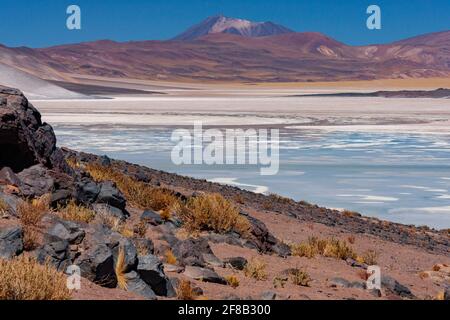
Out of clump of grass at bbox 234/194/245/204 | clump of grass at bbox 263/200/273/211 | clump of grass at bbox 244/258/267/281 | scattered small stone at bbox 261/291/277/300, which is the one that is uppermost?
scattered small stone at bbox 261/291/277/300

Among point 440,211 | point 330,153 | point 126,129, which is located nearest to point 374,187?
point 440,211

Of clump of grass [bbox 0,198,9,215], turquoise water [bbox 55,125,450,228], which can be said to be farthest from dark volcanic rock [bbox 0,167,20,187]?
turquoise water [bbox 55,125,450,228]

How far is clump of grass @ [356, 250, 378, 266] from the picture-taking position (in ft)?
30.8

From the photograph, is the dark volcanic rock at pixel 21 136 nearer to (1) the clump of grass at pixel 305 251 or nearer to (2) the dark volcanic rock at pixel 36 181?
(2) the dark volcanic rock at pixel 36 181

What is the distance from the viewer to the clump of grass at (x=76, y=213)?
7.84m

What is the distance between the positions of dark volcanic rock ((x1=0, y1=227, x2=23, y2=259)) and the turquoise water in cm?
888

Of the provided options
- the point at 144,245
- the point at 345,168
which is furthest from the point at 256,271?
the point at 345,168

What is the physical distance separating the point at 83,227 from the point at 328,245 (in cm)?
318

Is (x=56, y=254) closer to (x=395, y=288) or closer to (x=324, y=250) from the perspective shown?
(x=395, y=288)

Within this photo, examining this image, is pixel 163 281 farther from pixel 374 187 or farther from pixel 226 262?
pixel 374 187

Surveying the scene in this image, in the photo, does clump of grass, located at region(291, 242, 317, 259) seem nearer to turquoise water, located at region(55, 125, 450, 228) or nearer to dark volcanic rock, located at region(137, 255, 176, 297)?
dark volcanic rock, located at region(137, 255, 176, 297)

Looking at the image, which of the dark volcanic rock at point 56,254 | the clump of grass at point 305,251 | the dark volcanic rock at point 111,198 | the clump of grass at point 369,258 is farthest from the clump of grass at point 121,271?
the clump of grass at point 369,258

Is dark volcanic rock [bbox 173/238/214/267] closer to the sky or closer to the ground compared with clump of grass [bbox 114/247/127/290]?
closer to the ground
